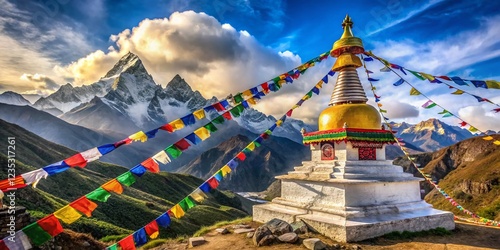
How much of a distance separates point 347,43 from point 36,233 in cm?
1305

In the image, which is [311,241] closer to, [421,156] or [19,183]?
[19,183]

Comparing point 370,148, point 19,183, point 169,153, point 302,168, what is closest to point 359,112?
point 370,148

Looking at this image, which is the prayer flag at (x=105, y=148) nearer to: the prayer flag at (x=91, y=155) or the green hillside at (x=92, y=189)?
the prayer flag at (x=91, y=155)

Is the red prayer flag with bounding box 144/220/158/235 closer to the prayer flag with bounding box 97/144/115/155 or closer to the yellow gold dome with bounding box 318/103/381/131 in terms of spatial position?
the prayer flag with bounding box 97/144/115/155

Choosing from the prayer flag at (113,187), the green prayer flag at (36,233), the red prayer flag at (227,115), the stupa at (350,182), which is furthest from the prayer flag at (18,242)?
the stupa at (350,182)

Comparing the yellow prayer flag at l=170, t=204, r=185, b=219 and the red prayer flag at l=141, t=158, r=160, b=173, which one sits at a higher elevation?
the red prayer flag at l=141, t=158, r=160, b=173

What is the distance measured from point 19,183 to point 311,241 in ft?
23.4

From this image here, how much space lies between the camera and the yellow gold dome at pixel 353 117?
13047 mm

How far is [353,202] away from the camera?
11336 millimetres

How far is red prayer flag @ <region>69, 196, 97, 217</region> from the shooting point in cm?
632

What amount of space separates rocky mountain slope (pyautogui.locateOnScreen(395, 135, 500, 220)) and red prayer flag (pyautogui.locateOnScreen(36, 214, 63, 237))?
23.6 m

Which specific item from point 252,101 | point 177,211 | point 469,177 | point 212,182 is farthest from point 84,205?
point 469,177

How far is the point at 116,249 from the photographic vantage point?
685cm

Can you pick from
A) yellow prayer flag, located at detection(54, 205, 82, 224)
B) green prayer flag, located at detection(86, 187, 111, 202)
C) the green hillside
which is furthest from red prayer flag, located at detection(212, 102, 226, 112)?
the green hillside
